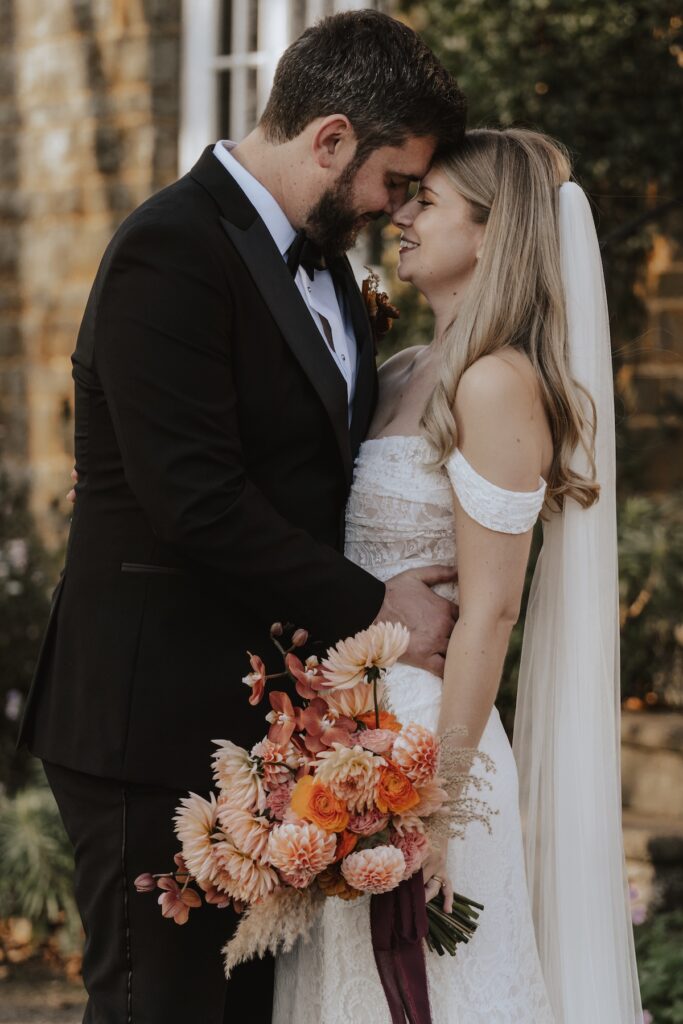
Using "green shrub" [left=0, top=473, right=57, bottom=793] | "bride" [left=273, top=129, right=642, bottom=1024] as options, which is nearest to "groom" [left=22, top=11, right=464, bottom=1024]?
"bride" [left=273, top=129, right=642, bottom=1024]

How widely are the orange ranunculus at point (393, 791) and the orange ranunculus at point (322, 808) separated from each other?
0.22 ft

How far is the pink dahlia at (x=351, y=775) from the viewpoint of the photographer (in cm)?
214

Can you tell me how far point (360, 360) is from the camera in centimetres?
299

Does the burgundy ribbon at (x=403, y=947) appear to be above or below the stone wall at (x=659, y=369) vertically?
below

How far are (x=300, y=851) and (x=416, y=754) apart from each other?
25cm

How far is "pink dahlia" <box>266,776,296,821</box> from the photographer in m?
2.21

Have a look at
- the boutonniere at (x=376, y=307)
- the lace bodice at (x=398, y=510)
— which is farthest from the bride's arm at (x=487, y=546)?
the boutonniere at (x=376, y=307)

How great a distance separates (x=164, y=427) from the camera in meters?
2.38

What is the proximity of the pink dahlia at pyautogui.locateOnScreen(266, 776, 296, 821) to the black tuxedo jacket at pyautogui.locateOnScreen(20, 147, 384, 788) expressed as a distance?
33cm

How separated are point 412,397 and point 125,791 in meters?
1.08

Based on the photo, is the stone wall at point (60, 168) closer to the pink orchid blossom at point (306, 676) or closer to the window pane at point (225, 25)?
the window pane at point (225, 25)

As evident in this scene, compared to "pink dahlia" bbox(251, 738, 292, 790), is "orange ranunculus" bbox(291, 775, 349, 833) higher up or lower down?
lower down

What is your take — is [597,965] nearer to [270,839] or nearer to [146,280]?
[270,839]

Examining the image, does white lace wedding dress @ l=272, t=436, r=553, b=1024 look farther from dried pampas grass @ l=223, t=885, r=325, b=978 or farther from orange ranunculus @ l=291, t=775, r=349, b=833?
orange ranunculus @ l=291, t=775, r=349, b=833
